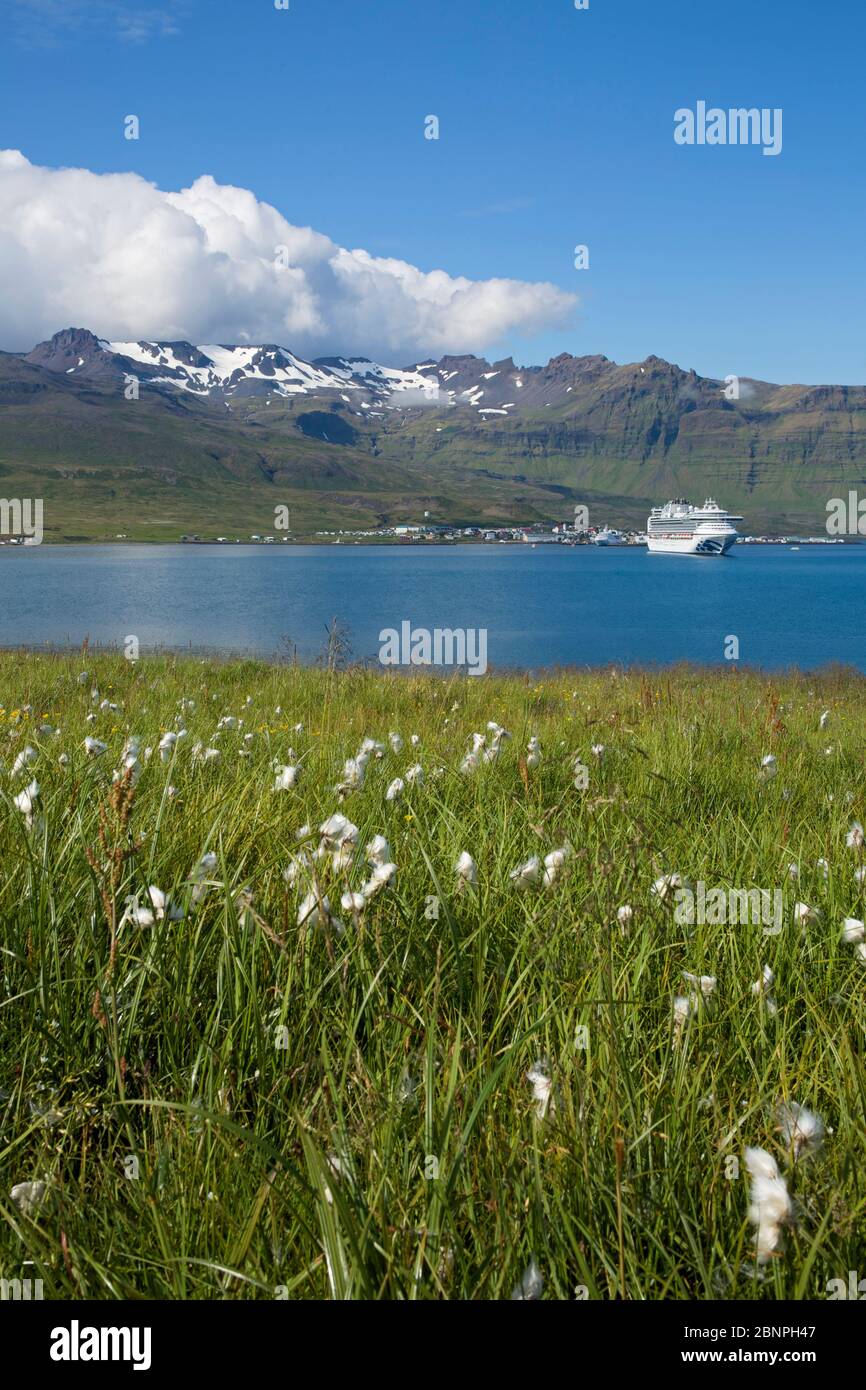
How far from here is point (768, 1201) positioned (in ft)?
5.13

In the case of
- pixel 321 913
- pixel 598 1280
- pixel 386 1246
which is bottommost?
pixel 598 1280

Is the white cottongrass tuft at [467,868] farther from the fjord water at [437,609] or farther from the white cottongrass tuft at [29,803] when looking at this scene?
the fjord water at [437,609]

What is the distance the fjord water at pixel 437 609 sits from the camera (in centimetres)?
4491

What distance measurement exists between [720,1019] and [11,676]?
13.3 meters

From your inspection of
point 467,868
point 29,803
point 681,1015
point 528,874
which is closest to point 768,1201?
point 681,1015

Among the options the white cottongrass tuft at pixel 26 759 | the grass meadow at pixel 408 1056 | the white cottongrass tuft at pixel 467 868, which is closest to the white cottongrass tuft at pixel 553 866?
the grass meadow at pixel 408 1056

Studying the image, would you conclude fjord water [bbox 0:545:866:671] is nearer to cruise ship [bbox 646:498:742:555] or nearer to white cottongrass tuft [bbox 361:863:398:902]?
white cottongrass tuft [bbox 361:863:398:902]

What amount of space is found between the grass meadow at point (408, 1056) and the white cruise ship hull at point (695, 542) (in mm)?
186289

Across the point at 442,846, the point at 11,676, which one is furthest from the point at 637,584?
the point at 442,846

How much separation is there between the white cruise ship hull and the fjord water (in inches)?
1705

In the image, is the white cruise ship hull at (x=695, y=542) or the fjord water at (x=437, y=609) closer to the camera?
the fjord water at (x=437, y=609)

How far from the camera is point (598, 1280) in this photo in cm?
191

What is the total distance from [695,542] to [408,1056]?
19301 cm

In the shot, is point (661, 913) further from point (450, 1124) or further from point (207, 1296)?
point (207, 1296)
